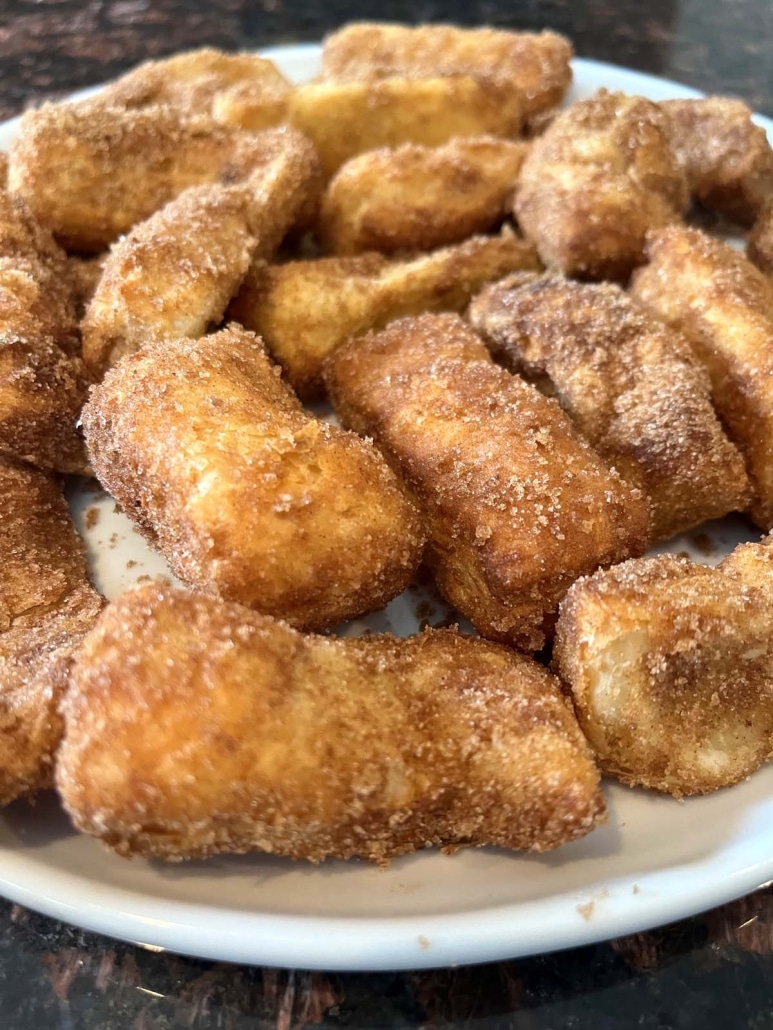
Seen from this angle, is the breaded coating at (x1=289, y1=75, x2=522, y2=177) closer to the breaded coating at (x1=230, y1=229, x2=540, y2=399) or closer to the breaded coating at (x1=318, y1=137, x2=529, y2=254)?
the breaded coating at (x1=318, y1=137, x2=529, y2=254)

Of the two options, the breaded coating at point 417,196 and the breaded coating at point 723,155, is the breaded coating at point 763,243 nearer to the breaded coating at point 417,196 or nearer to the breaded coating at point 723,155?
the breaded coating at point 723,155

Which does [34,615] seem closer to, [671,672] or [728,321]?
[671,672]

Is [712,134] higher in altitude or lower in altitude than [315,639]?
higher

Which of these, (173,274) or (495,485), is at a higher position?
(173,274)

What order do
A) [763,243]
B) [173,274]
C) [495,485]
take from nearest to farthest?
[495,485]
[173,274]
[763,243]

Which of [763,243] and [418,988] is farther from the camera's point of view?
[763,243]

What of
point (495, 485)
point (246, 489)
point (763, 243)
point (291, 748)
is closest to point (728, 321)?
point (763, 243)

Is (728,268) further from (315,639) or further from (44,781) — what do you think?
(44,781)

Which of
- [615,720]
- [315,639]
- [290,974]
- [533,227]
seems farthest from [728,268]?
[290,974]
